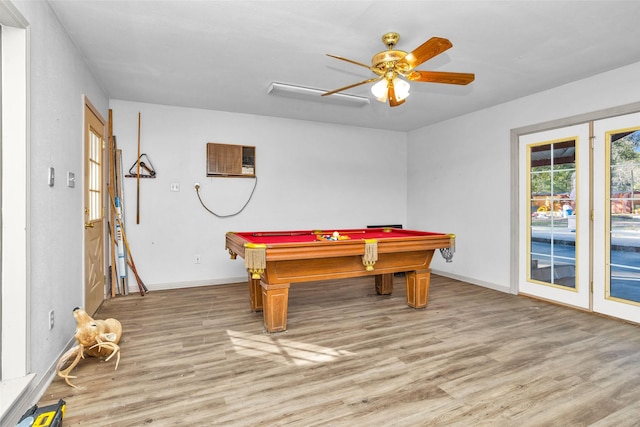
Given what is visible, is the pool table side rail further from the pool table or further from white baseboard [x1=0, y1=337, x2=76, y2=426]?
white baseboard [x1=0, y1=337, x2=76, y2=426]

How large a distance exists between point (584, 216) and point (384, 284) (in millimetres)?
2269

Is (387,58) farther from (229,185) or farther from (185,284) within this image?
(185,284)

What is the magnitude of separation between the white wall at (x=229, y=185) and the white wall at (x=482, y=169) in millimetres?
803

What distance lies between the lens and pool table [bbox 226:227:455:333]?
2.65 meters

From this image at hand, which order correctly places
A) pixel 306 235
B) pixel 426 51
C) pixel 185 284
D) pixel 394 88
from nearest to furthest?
pixel 426 51, pixel 394 88, pixel 306 235, pixel 185 284

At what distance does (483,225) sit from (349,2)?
141 inches

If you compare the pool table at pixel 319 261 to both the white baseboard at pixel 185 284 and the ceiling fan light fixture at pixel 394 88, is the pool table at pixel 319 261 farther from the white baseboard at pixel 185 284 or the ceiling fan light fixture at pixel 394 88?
the white baseboard at pixel 185 284

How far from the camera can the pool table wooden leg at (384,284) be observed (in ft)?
13.2

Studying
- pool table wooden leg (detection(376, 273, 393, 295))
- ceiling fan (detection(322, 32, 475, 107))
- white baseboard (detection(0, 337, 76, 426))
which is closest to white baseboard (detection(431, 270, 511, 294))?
pool table wooden leg (detection(376, 273, 393, 295))

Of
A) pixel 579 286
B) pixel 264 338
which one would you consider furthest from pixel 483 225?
pixel 264 338

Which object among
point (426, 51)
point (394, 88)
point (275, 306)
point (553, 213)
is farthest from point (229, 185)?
point (553, 213)

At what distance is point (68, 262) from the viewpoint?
249 centimetres

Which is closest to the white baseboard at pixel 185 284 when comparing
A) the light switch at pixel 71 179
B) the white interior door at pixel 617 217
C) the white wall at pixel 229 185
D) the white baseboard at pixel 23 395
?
the white wall at pixel 229 185

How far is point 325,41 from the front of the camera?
268 cm
